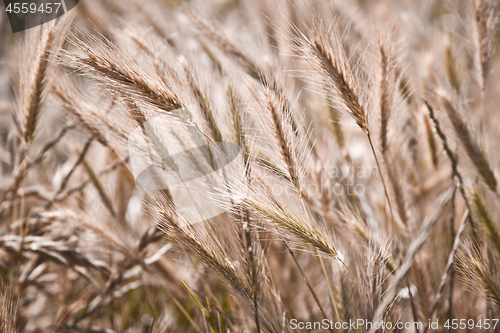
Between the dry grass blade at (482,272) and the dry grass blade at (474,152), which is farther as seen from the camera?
the dry grass blade at (474,152)

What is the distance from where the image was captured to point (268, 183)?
0.61 meters

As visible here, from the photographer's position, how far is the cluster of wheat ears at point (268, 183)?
0.48m

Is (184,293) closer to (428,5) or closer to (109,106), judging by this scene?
(109,106)

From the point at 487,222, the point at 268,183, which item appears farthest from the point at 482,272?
the point at 268,183

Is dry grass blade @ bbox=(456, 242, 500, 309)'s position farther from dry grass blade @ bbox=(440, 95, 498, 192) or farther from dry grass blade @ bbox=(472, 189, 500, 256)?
dry grass blade @ bbox=(440, 95, 498, 192)

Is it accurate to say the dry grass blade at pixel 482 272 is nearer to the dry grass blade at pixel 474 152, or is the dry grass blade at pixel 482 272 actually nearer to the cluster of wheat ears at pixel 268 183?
the cluster of wheat ears at pixel 268 183

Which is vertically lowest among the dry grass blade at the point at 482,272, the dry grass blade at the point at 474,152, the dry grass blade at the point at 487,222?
the dry grass blade at the point at 482,272

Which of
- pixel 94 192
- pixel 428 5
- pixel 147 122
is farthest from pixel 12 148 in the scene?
pixel 428 5

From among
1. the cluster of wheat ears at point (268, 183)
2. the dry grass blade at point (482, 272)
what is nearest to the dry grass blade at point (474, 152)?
the cluster of wheat ears at point (268, 183)

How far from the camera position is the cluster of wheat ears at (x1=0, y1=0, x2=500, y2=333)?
1.57 feet

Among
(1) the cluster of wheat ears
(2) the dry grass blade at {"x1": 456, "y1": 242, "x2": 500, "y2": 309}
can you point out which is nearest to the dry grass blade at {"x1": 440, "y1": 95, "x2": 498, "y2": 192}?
(1) the cluster of wheat ears

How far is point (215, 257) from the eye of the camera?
47cm

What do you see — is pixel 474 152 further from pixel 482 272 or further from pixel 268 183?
pixel 268 183

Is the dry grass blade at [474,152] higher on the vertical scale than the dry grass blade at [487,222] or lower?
higher
